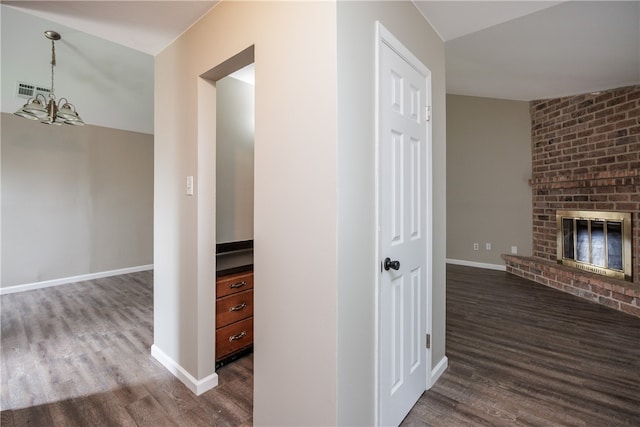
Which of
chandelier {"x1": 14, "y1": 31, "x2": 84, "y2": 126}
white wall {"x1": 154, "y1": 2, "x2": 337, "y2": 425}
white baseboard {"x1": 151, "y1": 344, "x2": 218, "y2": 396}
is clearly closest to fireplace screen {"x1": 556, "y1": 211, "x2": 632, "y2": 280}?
white wall {"x1": 154, "y1": 2, "x2": 337, "y2": 425}

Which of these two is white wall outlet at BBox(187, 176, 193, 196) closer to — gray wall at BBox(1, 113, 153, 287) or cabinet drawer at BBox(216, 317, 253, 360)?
cabinet drawer at BBox(216, 317, 253, 360)

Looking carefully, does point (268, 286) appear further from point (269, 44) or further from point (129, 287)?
point (129, 287)

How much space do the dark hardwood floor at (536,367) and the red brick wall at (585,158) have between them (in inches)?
49.0

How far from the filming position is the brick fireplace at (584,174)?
3.37m

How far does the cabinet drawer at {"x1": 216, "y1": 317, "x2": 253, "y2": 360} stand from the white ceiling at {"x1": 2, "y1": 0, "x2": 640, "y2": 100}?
6.90 ft

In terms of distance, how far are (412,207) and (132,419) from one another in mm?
1977

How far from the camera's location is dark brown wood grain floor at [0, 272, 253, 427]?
1.70 m

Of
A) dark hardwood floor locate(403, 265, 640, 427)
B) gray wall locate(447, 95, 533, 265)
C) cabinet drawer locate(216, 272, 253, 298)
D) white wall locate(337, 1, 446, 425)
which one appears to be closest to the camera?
white wall locate(337, 1, 446, 425)

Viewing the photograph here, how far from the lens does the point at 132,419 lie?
65.6 inches

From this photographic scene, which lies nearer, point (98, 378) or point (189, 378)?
point (189, 378)

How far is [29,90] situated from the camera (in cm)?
357

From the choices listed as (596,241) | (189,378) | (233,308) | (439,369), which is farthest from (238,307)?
(596,241)

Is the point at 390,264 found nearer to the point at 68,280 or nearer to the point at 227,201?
the point at 227,201

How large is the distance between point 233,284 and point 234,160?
115cm
